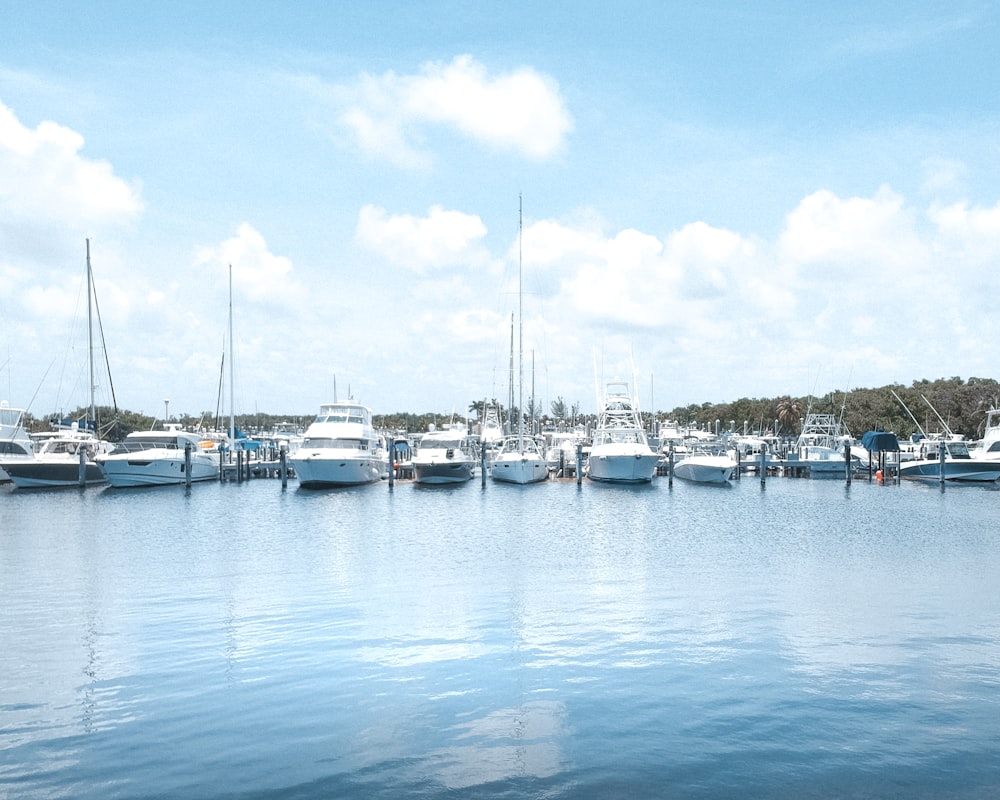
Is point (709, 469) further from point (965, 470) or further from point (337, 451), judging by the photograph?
point (337, 451)

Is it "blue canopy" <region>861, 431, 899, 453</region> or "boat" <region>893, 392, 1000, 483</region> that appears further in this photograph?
"blue canopy" <region>861, 431, 899, 453</region>

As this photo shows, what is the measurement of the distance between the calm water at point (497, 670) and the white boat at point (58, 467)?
31064mm

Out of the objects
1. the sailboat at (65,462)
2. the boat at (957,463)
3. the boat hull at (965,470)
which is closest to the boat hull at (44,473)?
the sailboat at (65,462)

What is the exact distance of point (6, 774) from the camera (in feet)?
37.0

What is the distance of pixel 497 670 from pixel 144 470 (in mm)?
54924

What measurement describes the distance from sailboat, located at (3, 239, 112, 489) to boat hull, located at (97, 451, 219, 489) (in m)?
1.90

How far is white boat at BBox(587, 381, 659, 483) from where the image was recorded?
69438 mm

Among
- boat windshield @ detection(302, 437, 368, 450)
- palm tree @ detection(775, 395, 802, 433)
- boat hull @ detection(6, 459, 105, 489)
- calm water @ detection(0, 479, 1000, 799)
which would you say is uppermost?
palm tree @ detection(775, 395, 802, 433)

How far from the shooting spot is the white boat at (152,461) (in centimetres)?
A: 6419

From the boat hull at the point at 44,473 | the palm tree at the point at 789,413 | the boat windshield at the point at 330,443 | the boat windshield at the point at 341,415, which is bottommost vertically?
the boat hull at the point at 44,473

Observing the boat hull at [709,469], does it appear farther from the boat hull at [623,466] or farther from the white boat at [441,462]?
the white boat at [441,462]

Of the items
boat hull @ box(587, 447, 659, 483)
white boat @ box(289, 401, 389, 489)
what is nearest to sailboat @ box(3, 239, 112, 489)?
white boat @ box(289, 401, 389, 489)

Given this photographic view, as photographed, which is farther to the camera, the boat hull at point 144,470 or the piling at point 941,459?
the piling at point 941,459

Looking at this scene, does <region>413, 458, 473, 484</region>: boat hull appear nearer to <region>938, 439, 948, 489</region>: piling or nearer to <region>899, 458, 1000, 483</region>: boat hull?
<region>938, 439, 948, 489</region>: piling
